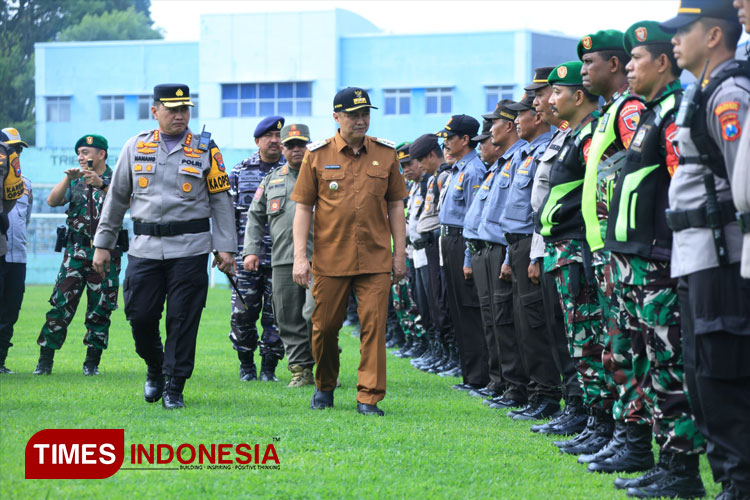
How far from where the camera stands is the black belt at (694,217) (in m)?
4.87

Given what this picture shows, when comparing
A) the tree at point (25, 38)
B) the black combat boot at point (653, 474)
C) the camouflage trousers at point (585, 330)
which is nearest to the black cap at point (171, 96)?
the camouflage trousers at point (585, 330)

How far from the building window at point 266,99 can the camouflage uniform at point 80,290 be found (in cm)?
4403

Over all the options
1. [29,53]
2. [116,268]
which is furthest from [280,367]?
[29,53]

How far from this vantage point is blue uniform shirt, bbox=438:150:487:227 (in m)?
10.7

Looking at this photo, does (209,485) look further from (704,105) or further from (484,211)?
(484,211)

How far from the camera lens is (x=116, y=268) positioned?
11570mm

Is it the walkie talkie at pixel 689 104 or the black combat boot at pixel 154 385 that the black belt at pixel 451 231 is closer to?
the black combat boot at pixel 154 385

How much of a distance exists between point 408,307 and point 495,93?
3888 centimetres

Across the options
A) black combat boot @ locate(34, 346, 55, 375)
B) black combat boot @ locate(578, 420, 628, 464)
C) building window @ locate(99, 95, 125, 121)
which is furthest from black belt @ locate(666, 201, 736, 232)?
building window @ locate(99, 95, 125, 121)

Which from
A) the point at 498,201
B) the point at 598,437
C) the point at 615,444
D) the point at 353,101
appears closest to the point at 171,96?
the point at 353,101

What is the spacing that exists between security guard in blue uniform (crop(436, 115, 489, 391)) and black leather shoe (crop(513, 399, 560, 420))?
2.03 metres

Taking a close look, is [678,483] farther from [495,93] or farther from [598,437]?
[495,93]

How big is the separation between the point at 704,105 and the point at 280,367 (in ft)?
27.4

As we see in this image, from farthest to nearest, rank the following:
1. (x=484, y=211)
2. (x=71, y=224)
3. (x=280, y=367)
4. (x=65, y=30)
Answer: (x=65, y=30)
(x=280, y=367)
(x=71, y=224)
(x=484, y=211)
